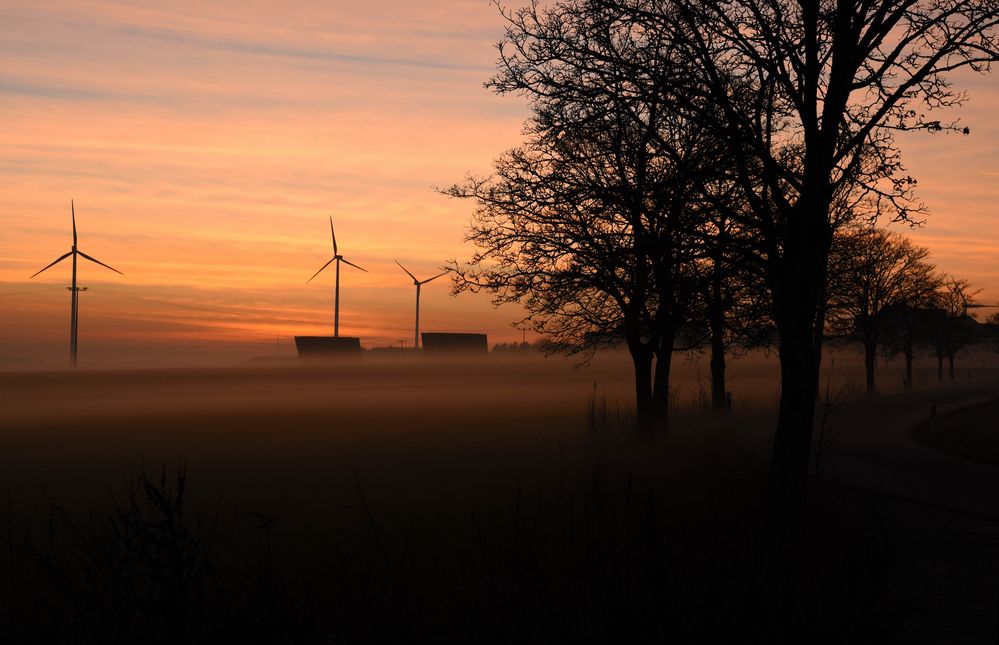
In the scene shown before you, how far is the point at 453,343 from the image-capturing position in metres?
111

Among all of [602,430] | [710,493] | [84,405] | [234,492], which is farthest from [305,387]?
[710,493]

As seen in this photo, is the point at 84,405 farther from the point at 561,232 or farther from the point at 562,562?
the point at 562,562

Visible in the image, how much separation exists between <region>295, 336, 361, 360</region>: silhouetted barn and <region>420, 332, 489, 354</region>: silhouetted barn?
9316mm

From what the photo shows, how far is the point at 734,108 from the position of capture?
15.2 meters

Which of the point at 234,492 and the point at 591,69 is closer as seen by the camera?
the point at 591,69

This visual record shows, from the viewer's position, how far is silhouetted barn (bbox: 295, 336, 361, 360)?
9719 centimetres

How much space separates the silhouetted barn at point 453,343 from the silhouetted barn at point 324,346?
9316 mm

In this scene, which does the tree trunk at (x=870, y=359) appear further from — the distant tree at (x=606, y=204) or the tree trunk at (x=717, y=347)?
the distant tree at (x=606, y=204)

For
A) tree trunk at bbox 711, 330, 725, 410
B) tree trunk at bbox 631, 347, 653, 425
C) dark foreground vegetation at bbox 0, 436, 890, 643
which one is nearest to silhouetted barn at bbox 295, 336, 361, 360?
tree trunk at bbox 711, 330, 725, 410

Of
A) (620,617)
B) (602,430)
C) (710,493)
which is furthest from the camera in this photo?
(602,430)

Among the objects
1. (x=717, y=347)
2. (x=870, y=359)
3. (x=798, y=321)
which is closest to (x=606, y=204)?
(x=798, y=321)

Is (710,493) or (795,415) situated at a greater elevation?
(795,415)

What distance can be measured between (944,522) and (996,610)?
17.2 ft

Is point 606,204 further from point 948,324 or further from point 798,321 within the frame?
point 948,324
